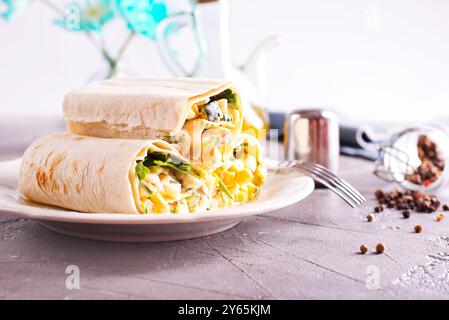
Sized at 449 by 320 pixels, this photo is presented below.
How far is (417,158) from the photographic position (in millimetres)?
2273

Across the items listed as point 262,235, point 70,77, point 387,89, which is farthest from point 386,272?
point 70,77

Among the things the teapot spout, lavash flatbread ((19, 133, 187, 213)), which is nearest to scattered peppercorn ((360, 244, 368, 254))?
lavash flatbread ((19, 133, 187, 213))

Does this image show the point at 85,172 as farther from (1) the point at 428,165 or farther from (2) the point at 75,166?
(1) the point at 428,165

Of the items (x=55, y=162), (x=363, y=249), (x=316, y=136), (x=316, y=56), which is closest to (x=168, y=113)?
(x=55, y=162)

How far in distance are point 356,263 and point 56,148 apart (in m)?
0.89

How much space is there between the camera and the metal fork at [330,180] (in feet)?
6.24

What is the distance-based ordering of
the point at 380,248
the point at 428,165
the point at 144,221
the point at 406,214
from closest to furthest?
the point at 144,221 < the point at 380,248 < the point at 406,214 < the point at 428,165

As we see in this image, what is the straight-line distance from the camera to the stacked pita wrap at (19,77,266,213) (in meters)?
1.53

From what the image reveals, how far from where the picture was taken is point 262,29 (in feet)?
16.9

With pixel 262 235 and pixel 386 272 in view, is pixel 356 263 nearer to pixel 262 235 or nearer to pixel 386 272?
pixel 386 272

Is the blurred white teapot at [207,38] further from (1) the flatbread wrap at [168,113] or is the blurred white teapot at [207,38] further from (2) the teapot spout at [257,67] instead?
(1) the flatbread wrap at [168,113]

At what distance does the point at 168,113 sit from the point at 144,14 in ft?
4.53

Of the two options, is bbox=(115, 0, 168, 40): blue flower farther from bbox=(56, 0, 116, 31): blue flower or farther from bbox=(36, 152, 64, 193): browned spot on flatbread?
bbox=(36, 152, 64, 193): browned spot on flatbread

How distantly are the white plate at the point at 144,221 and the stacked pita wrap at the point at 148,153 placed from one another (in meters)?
0.07
